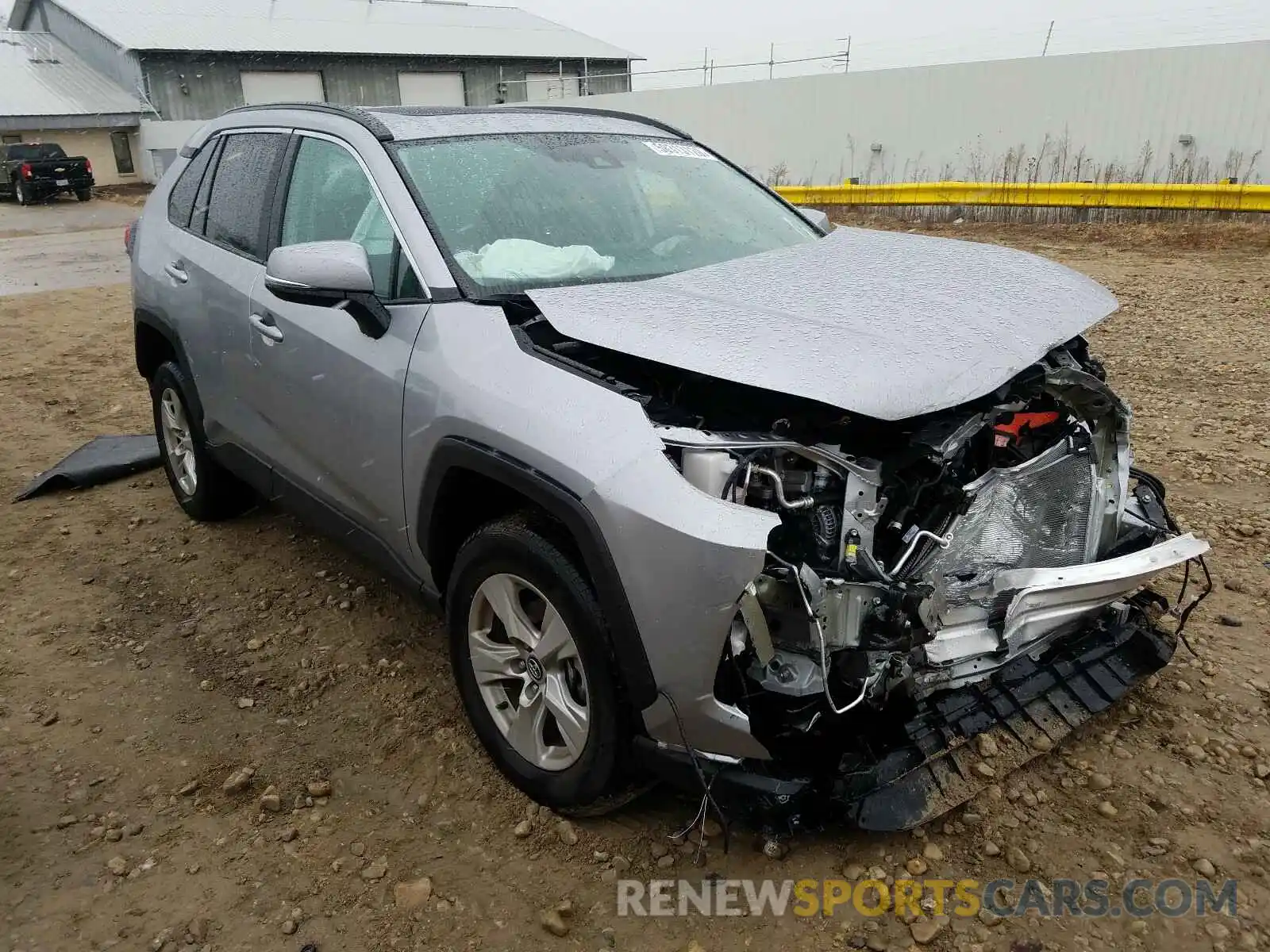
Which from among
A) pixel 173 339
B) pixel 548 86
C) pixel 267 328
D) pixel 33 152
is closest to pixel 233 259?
pixel 267 328

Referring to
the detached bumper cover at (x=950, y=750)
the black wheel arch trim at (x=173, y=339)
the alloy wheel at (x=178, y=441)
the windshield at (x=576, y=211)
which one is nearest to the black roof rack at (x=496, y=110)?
the windshield at (x=576, y=211)

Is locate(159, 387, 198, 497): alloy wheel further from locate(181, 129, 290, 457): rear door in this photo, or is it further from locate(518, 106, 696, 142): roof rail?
locate(518, 106, 696, 142): roof rail

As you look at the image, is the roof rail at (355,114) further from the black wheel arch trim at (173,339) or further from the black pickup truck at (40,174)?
the black pickup truck at (40,174)

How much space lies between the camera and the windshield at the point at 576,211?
2922 mm

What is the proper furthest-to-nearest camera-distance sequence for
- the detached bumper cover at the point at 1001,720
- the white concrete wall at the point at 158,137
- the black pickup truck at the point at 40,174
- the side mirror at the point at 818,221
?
1. the white concrete wall at the point at 158,137
2. the black pickup truck at the point at 40,174
3. the side mirror at the point at 818,221
4. the detached bumper cover at the point at 1001,720

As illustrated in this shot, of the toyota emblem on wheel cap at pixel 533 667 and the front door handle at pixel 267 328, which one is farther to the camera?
the front door handle at pixel 267 328

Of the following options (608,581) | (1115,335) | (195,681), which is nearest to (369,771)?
(195,681)

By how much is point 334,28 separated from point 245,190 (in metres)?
37.3

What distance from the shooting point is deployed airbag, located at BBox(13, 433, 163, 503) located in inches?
207

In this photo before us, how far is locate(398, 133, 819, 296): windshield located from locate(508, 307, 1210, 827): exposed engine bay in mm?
400

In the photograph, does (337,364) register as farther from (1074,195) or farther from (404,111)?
(1074,195)

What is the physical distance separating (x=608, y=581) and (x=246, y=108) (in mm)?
3158

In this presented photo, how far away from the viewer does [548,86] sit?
38906mm

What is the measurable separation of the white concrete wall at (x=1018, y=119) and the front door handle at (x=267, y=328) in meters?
15.5
